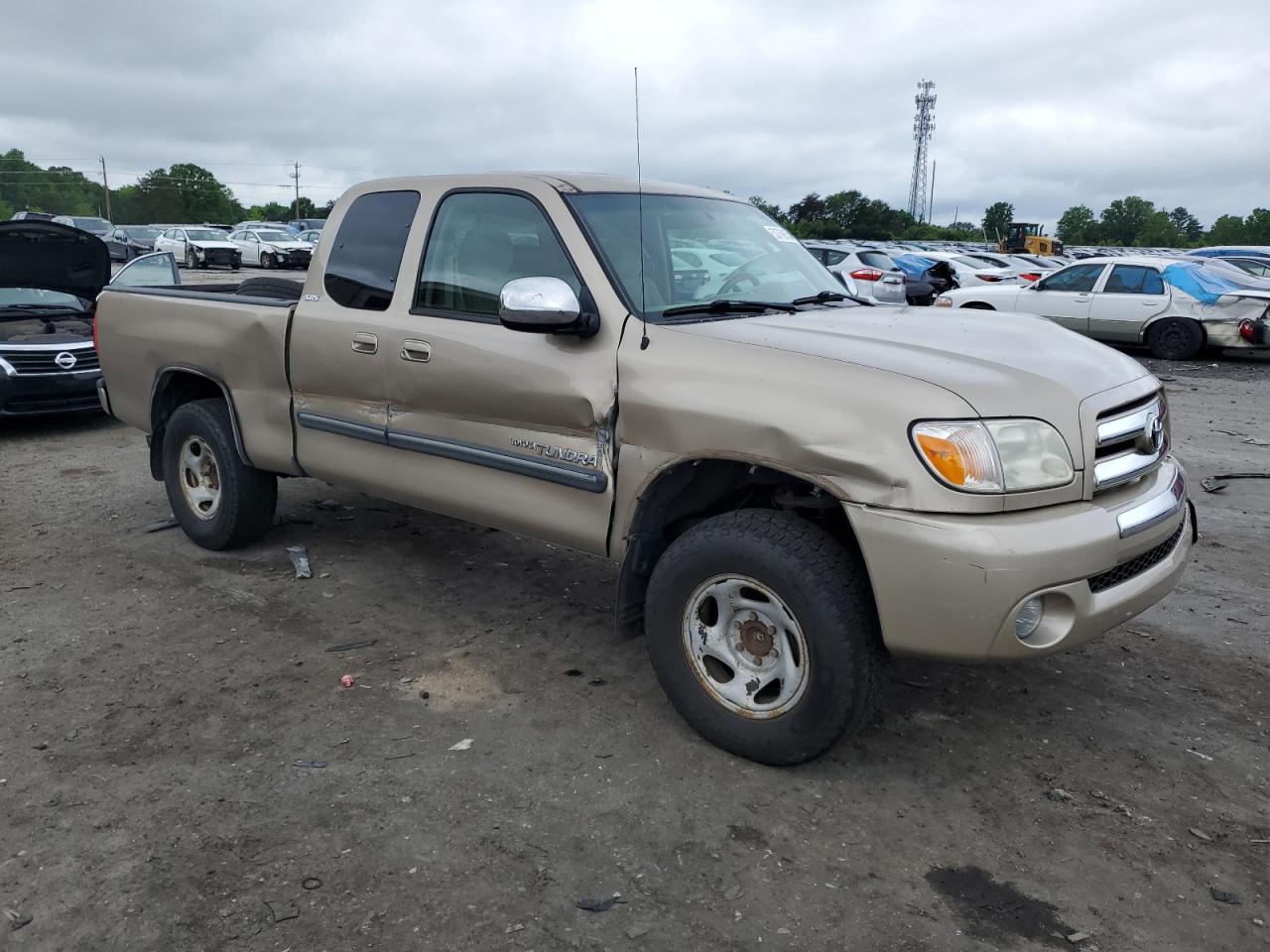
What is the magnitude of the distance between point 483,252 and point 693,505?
1.41 metres

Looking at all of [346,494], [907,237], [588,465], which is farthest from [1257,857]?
[907,237]

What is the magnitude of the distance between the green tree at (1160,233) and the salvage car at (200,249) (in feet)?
207

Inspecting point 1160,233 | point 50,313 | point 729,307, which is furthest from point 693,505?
point 1160,233

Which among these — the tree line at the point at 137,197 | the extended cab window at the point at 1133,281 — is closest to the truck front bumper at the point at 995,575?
the extended cab window at the point at 1133,281

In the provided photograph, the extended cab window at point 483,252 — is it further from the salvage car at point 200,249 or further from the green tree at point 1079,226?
the green tree at point 1079,226

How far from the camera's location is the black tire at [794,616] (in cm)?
312

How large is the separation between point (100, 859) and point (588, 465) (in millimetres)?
1927

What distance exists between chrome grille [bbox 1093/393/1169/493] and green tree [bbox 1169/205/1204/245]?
81.3 meters

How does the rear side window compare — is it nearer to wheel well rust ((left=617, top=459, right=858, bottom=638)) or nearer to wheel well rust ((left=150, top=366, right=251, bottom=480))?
wheel well rust ((left=150, top=366, right=251, bottom=480))

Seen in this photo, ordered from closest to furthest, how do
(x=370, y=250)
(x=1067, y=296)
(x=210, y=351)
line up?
(x=370, y=250)
(x=210, y=351)
(x=1067, y=296)

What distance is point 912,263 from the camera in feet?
67.5

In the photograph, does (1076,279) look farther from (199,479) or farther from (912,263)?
(199,479)

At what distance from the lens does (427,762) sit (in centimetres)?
348

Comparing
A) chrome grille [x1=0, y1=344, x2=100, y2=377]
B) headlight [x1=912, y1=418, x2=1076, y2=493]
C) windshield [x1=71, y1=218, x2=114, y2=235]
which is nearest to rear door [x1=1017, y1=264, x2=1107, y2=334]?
chrome grille [x1=0, y1=344, x2=100, y2=377]
